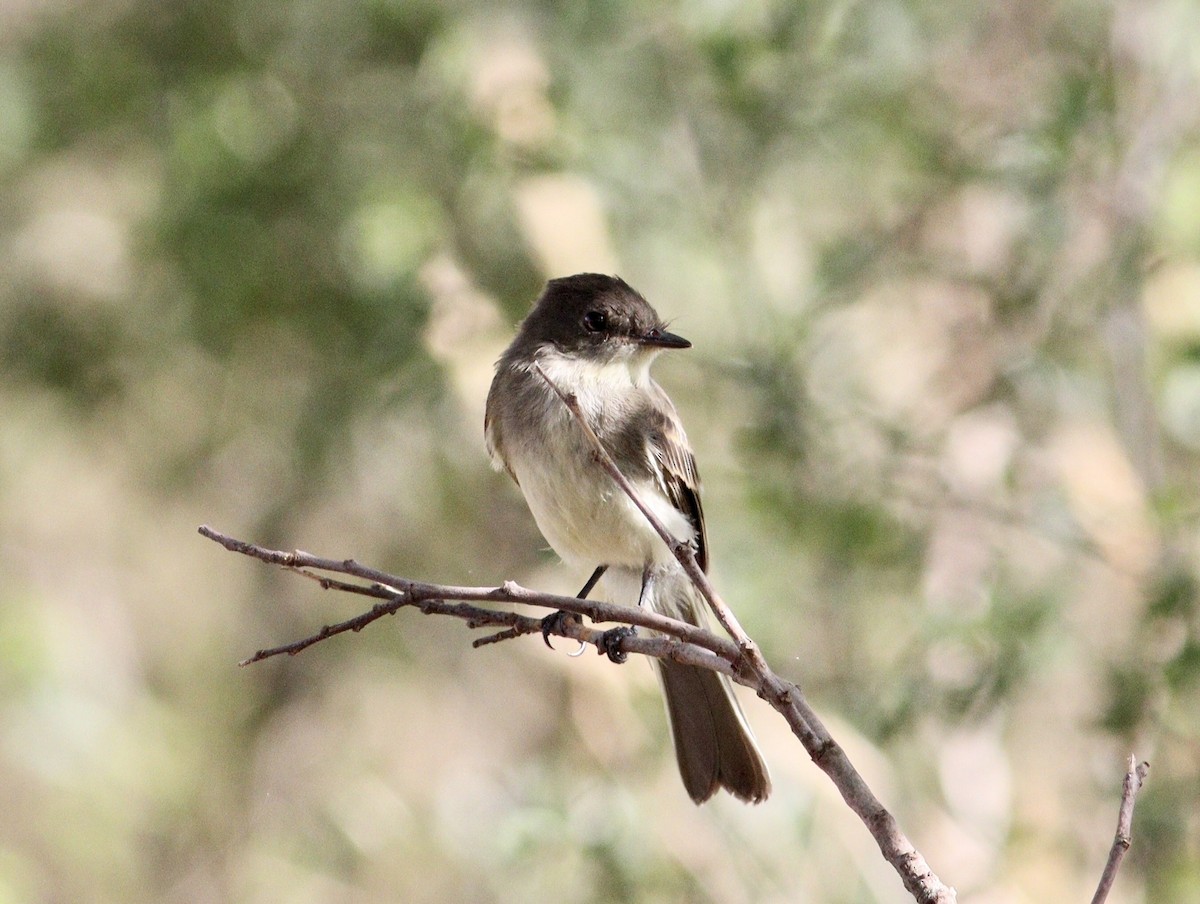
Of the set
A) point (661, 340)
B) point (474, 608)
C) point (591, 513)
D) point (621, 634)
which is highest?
point (661, 340)

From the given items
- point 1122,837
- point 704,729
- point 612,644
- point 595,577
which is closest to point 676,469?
point 595,577

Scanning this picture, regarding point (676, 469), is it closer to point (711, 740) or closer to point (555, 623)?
point (711, 740)

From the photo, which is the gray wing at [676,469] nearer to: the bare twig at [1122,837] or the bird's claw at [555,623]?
the bird's claw at [555,623]

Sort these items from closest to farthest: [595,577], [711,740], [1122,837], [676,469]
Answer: [1122,837] → [711,740] → [676,469] → [595,577]

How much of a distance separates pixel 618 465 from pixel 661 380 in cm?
236

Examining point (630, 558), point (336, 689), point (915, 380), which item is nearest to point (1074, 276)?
point (915, 380)

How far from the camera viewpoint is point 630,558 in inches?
153

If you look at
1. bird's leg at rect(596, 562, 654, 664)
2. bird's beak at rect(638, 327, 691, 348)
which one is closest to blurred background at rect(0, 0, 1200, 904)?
bird's leg at rect(596, 562, 654, 664)

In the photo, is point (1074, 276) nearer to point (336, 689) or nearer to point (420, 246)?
point (420, 246)

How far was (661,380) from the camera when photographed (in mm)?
6082

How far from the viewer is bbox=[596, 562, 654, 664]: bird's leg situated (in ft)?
8.64

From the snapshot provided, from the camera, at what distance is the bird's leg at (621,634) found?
263 cm

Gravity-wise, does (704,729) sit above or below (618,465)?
below

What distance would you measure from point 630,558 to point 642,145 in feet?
8.55
